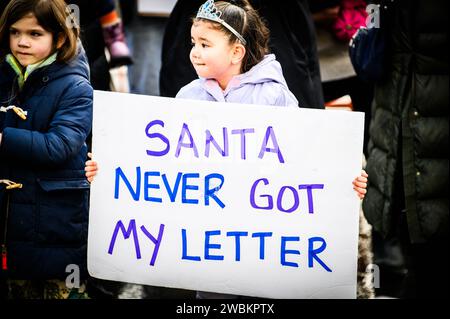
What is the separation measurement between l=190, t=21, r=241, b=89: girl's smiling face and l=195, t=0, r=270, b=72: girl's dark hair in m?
0.03

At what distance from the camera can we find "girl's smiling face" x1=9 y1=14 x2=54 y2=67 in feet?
8.84

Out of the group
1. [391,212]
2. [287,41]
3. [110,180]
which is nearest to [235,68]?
[287,41]

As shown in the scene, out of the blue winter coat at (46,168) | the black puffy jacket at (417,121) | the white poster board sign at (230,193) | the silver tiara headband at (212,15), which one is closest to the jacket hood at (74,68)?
the blue winter coat at (46,168)

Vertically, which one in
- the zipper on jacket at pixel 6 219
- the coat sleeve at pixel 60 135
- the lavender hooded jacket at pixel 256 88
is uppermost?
the lavender hooded jacket at pixel 256 88

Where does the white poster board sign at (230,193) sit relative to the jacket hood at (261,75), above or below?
below

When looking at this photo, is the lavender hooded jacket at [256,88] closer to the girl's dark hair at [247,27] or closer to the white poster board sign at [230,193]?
the girl's dark hair at [247,27]

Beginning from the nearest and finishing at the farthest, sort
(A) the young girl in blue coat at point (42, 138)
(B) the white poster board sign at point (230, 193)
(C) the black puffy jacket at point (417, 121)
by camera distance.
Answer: (B) the white poster board sign at point (230, 193) < (A) the young girl in blue coat at point (42, 138) < (C) the black puffy jacket at point (417, 121)

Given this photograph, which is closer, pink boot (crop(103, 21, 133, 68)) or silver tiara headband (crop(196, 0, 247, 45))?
silver tiara headband (crop(196, 0, 247, 45))

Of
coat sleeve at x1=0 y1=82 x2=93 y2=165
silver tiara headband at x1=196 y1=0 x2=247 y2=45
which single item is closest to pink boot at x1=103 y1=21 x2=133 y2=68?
coat sleeve at x1=0 y1=82 x2=93 y2=165

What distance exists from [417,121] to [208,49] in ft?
3.93

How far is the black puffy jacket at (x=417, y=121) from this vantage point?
10.8 ft

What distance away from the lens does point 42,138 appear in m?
2.65

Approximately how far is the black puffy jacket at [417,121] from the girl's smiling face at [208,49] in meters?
1.06

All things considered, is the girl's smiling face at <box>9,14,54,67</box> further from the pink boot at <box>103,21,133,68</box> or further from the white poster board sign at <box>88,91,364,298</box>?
the pink boot at <box>103,21,133,68</box>
